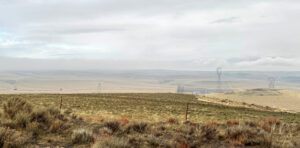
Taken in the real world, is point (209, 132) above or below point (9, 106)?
below

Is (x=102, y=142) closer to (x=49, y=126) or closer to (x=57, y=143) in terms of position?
(x=57, y=143)

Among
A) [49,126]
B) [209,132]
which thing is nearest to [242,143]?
[209,132]

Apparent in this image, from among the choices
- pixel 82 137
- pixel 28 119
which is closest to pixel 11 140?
pixel 82 137

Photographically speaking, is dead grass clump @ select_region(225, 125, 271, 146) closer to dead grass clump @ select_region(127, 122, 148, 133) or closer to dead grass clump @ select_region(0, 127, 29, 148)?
dead grass clump @ select_region(127, 122, 148, 133)

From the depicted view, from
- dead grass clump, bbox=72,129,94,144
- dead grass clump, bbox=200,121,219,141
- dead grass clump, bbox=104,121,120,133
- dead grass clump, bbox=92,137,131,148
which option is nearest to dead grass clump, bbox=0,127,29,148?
dead grass clump, bbox=72,129,94,144

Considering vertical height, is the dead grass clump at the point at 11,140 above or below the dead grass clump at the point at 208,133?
above

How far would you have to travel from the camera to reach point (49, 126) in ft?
39.5

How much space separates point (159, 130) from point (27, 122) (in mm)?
5993

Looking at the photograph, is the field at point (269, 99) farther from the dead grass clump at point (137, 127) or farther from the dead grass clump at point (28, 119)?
the dead grass clump at point (28, 119)

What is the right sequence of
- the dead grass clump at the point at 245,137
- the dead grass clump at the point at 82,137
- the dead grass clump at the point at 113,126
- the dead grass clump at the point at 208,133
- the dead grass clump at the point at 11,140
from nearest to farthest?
1. the dead grass clump at the point at 11,140
2. the dead grass clump at the point at 82,137
3. the dead grass clump at the point at 245,137
4. the dead grass clump at the point at 208,133
5. the dead grass clump at the point at 113,126

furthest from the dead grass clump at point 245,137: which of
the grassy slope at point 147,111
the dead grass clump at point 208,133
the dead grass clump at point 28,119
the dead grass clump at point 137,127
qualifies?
the grassy slope at point 147,111

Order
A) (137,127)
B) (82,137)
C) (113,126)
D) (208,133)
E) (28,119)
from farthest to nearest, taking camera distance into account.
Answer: (137,127)
(113,126)
(208,133)
(28,119)
(82,137)

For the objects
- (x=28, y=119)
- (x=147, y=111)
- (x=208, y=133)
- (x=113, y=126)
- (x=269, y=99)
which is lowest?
(x=269, y=99)

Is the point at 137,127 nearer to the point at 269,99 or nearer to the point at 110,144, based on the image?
the point at 110,144
